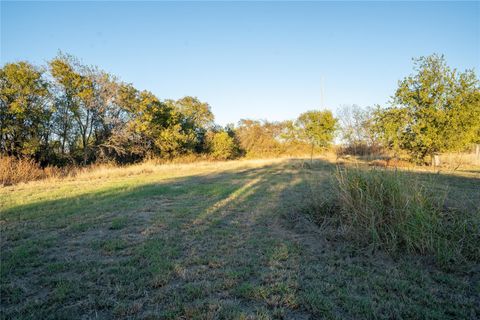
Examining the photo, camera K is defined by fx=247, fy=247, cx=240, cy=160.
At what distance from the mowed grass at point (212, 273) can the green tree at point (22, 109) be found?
42.0 feet

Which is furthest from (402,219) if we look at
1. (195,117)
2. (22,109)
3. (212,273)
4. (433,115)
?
(195,117)

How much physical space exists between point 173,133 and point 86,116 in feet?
25.3

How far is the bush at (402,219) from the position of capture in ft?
10.3

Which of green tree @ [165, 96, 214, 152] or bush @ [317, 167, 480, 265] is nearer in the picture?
bush @ [317, 167, 480, 265]

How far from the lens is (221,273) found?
2711mm

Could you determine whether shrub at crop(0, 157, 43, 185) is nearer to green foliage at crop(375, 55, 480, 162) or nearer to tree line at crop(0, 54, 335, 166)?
tree line at crop(0, 54, 335, 166)

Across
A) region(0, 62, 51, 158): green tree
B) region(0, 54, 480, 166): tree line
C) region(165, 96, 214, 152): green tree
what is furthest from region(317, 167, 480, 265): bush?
region(165, 96, 214, 152): green tree

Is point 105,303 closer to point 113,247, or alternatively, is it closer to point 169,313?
point 169,313

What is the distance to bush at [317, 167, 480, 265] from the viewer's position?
3127mm

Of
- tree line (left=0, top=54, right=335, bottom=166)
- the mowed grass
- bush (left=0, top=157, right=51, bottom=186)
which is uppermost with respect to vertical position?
tree line (left=0, top=54, right=335, bottom=166)

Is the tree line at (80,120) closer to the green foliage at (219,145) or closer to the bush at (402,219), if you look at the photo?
the green foliage at (219,145)

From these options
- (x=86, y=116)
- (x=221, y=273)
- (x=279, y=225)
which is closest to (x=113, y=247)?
(x=221, y=273)

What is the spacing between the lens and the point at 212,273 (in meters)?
2.72

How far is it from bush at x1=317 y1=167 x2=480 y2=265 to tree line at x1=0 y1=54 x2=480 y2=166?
6.17 meters
